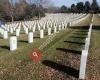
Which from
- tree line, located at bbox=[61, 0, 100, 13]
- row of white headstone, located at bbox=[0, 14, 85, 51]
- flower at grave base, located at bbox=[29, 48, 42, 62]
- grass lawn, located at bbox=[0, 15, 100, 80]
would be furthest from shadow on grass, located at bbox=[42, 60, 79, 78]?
tree line, located at bbox=[61, 0, 100, 13]

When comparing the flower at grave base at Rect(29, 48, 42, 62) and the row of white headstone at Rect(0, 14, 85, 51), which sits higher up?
the flower at grave base at Rect(29, 48, 42, 62)

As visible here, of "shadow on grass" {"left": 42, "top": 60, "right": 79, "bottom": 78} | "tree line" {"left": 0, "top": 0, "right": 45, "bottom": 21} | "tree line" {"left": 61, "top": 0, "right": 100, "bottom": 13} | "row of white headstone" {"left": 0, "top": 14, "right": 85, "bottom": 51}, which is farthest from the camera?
"tree line" {"left": 61, "top": 0, "right": 100, "bottom": 13}

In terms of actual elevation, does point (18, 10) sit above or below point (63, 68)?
above

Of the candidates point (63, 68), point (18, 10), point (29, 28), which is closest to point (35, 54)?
point (63, 68)

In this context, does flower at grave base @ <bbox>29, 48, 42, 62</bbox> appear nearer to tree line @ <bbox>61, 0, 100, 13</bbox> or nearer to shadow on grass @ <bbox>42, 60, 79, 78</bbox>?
shadow on grass @ <bbox>42, 60, 79, 78</bbox>

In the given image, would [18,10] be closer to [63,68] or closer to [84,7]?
[63,68]

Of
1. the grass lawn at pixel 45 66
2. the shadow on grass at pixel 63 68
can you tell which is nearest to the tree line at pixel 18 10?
the grass lawn at pixel 45 66

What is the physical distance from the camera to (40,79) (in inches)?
416

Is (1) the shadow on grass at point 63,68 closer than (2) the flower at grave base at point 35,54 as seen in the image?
Yes

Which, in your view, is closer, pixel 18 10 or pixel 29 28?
pixel 29 28

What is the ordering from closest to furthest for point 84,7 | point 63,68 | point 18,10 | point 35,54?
point 63,68 → point 35,54 → point 18,10 → point 84,7

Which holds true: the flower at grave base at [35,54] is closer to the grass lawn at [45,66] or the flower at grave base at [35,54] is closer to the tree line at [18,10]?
the grass lawn at [45,66]

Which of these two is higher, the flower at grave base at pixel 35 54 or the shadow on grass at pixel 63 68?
the flower at grave base at pixel 35 54

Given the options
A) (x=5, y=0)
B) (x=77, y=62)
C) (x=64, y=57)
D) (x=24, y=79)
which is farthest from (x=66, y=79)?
(x=5, y=0)
